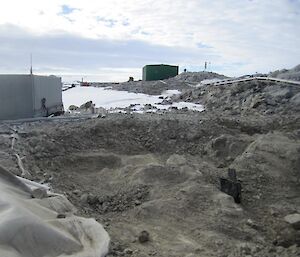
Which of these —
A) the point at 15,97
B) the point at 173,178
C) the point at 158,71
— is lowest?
the point at 173,178

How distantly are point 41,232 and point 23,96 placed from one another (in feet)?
22.4

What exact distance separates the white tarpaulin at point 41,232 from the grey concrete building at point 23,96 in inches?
215

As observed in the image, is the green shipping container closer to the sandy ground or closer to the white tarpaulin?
the sandy ground

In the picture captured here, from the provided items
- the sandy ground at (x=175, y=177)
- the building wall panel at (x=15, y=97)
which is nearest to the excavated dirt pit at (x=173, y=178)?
the sandy ground at (x=175, y=177)

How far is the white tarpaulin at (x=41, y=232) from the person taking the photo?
9.59ft

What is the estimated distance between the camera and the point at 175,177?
622cm

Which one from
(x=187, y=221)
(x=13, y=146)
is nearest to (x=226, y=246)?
(x=187, y=221)

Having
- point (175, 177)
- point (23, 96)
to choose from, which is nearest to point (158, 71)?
point (23, 96)

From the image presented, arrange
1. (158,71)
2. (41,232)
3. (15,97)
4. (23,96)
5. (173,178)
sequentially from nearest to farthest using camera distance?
(41,232)
(173,178)
(15,97)
(23,96)
(158,71)

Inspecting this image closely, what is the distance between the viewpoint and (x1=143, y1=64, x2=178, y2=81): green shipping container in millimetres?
35531

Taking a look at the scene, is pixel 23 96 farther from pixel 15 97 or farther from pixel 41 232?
pixel 41 232

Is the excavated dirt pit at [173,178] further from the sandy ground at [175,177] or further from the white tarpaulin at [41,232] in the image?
the white tarpaulin at [41,232]

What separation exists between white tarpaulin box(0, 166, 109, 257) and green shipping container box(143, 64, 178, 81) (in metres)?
31.9

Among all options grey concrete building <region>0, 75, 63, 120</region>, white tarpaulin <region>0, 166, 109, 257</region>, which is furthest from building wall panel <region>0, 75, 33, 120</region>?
white tarpaulin <region>0, 166, 109, 257</region>
